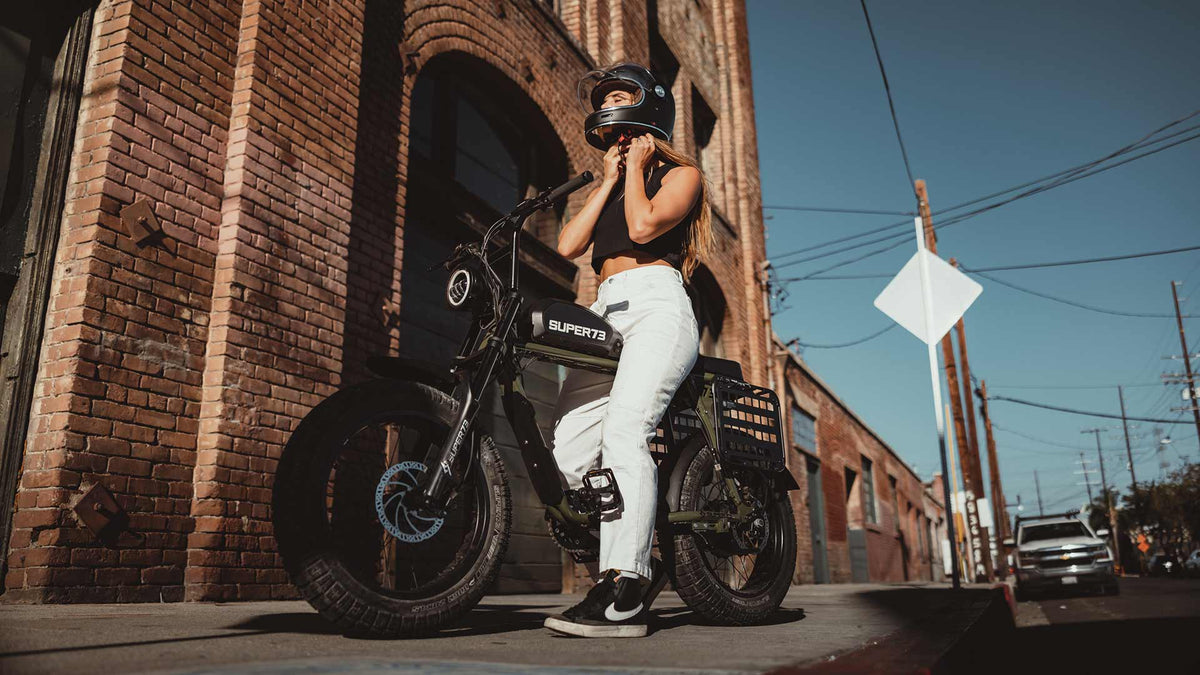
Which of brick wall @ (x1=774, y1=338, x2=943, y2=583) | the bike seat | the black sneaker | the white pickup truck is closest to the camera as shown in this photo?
the black sneaker

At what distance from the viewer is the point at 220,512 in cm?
423

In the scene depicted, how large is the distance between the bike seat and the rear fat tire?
1.12 ft

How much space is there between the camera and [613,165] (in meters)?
3.26

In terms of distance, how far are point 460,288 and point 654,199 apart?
822 mm

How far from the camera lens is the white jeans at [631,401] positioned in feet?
8.63

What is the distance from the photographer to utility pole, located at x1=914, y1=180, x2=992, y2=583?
16.3 m

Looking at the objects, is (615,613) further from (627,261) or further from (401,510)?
(627,261)

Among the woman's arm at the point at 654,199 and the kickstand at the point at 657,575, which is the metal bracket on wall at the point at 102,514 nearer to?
the kickstand at the point at 657,575

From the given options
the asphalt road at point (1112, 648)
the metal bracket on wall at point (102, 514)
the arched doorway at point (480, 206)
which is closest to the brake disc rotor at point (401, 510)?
the metal bracket on wall at point (102, 514)

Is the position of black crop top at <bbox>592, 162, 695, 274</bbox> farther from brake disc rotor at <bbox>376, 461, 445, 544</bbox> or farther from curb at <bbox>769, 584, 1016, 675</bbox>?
curb at <bbox>769, 584, 1016, 675</bbox>

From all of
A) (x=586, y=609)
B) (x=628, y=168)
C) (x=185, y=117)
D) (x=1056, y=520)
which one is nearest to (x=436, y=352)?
(x=185, y=117)

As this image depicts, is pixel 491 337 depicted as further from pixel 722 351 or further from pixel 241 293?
pixel 722 351

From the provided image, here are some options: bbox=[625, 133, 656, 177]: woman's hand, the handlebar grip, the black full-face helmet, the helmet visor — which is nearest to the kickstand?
the handlebar grip

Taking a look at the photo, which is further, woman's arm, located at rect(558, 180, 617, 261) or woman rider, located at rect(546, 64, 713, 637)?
woman's arm, located at rect(558, 180, 617, 261)
